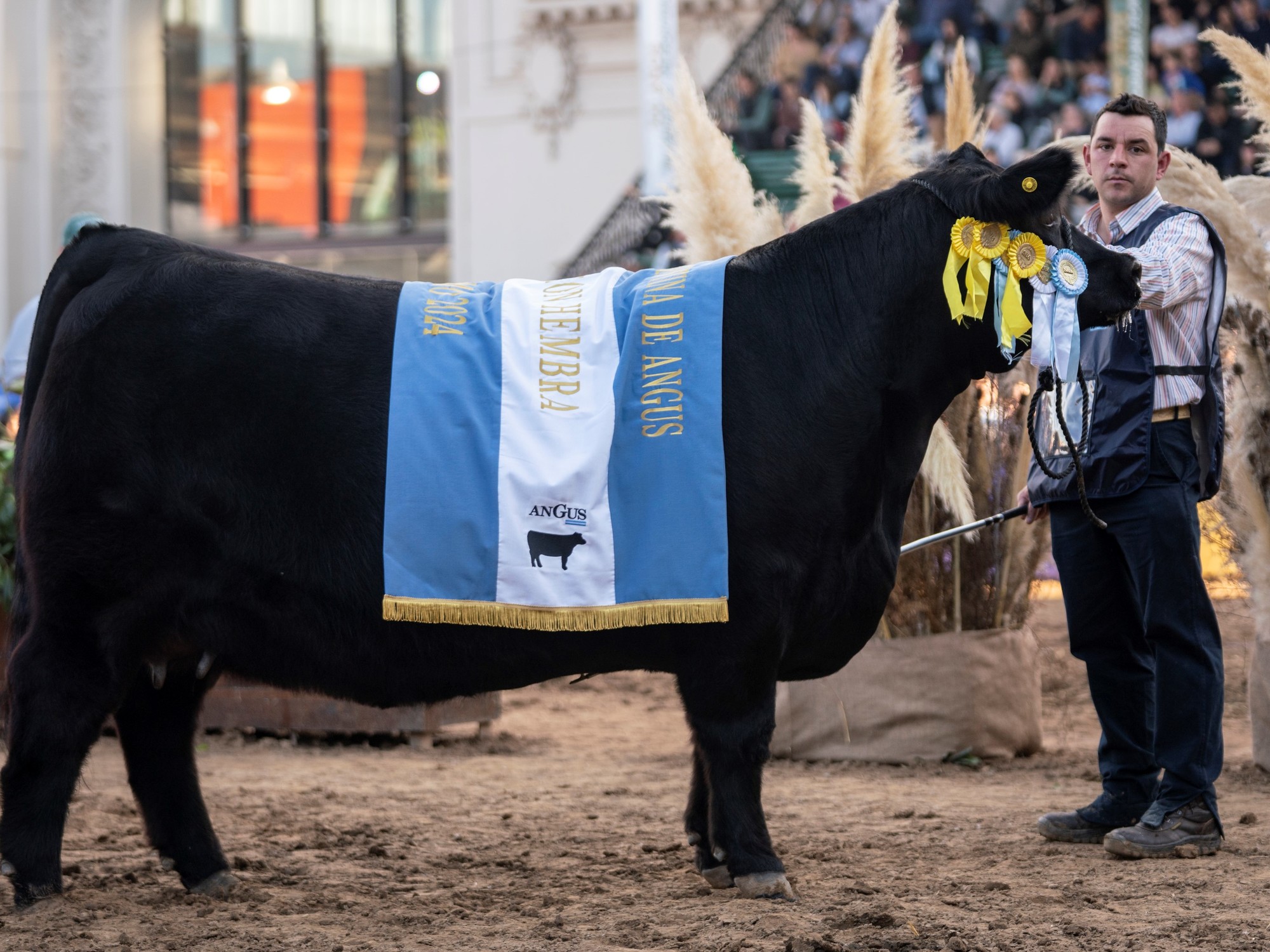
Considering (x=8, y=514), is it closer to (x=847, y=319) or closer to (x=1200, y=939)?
(x=847, y=319)

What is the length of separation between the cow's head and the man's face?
0.58 metres

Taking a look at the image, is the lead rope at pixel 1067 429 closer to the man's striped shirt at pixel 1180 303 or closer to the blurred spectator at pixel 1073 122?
the man's striped shirt at pixel 1180 303

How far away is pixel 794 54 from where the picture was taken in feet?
50.8

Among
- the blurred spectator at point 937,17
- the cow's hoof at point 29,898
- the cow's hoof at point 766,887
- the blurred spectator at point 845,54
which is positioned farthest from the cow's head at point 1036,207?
the blurred spectator at point 937,17

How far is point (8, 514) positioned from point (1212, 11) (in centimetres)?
1169

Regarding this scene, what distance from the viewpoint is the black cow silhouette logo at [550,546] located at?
355 centimetres

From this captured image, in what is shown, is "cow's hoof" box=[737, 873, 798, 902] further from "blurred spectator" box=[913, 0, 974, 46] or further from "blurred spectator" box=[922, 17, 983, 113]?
"blurred spectator" box=[913, 0, 974, 46]

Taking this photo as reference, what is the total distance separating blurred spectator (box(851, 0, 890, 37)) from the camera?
599 inches

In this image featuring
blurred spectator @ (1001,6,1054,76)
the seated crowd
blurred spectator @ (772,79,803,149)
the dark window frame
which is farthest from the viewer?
the dark window frame

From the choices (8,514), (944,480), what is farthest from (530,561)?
(8,514)

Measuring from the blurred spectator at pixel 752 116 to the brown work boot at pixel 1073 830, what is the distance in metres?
11.7

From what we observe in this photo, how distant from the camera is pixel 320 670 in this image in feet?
11.8

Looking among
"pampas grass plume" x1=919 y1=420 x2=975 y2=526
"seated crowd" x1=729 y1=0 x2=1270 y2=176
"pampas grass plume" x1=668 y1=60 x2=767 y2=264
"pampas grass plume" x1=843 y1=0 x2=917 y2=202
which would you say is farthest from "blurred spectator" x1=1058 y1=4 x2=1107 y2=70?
"pampas grass plume" x1=919 y1=420 x2=975 y2=526

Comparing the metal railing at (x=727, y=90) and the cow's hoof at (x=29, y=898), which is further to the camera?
the metal railing at (x=727, y=90)
